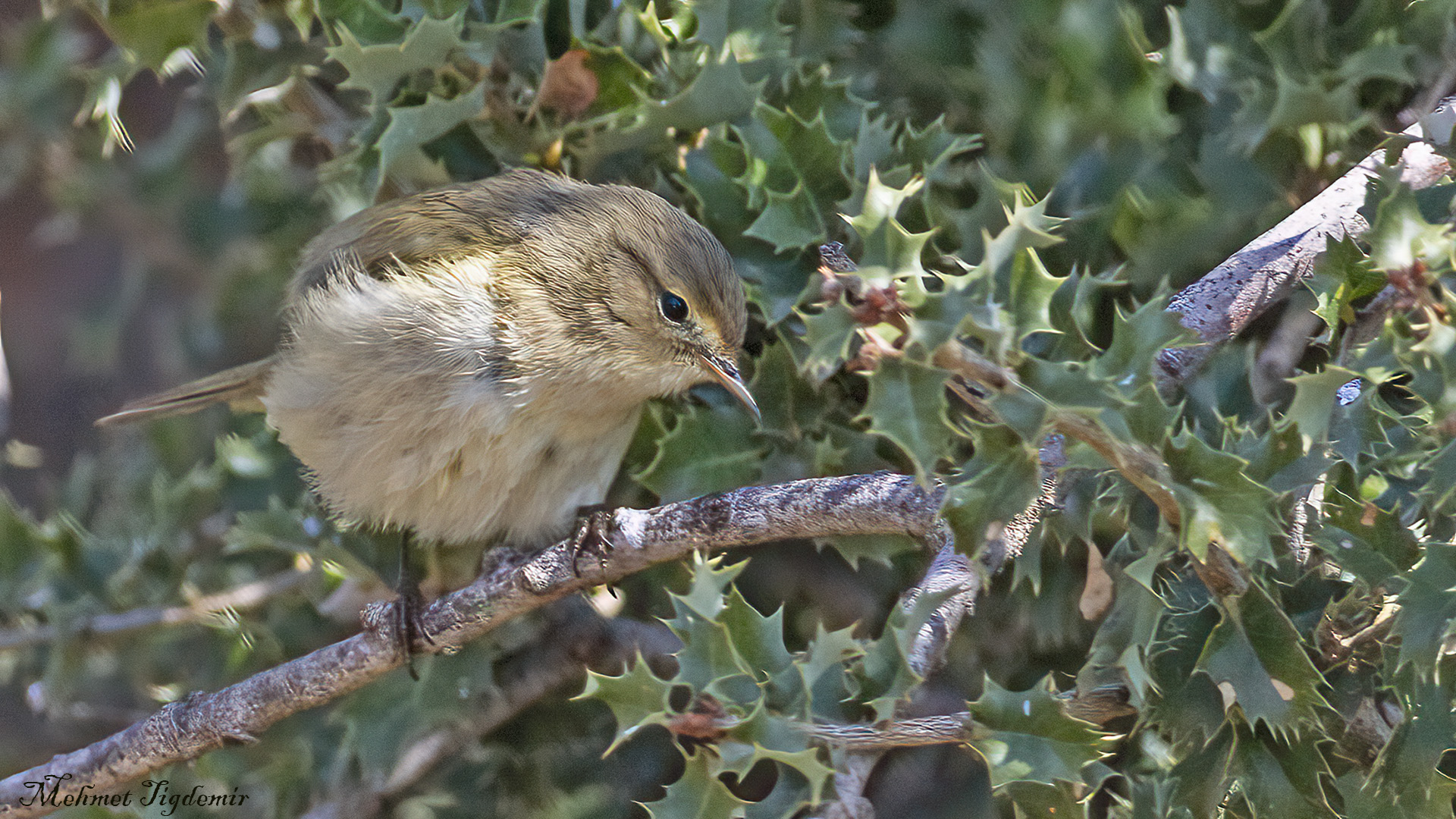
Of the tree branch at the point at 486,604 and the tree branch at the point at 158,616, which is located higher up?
the tree branch at the point at 486,604

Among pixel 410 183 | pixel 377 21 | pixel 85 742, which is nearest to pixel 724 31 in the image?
pixel 377 21

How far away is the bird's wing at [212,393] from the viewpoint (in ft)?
9.96

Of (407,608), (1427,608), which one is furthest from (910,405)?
(407,608)

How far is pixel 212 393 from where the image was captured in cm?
306

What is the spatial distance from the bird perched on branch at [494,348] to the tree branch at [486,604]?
0.44ft

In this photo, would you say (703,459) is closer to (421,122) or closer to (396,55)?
(421,122)

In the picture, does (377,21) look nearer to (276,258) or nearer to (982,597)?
(276,258)

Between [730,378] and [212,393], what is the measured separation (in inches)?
59.4

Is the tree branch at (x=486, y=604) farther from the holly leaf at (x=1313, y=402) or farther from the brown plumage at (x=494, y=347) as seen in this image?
the holly leaf at (x=1313, y=402)

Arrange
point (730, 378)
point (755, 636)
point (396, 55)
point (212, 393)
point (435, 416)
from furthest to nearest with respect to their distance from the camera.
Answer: point (212, 393)
point (435, 416)
point (730, 378)
point (396, 55)
point (755, 636)

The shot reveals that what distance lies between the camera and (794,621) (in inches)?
99.7

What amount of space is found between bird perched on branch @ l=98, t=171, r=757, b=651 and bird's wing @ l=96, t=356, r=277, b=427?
194mm

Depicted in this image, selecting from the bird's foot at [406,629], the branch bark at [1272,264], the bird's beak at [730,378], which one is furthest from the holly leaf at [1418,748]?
the bird's foot at [406,629]

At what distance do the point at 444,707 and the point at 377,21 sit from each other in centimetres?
141
